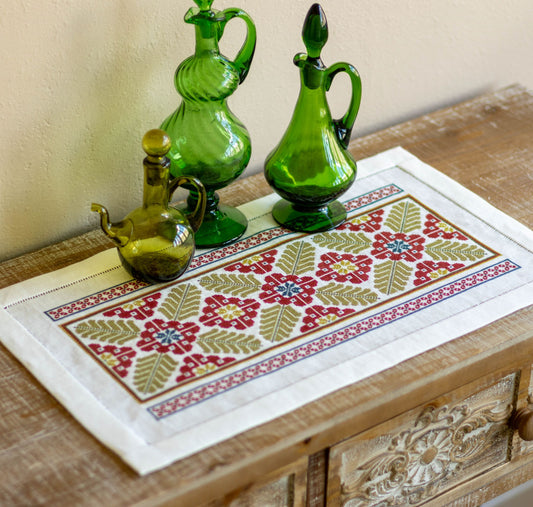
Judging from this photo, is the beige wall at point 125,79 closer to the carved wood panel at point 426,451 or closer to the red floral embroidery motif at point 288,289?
the red floral embroidery motif at point 288,289

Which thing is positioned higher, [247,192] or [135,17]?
[135,17]

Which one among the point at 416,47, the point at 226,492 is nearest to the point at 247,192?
the point at 416,47

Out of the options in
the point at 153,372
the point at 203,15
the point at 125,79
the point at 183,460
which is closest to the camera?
the point at 183,460

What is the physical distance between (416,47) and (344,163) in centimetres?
40

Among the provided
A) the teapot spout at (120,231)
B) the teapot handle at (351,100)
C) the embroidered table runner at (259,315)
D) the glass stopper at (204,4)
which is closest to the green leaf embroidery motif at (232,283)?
the embroidered table runner at (259,315)

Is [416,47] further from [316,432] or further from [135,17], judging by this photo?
[316,432]

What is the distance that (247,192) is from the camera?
49.6 inches

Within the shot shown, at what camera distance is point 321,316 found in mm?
1015

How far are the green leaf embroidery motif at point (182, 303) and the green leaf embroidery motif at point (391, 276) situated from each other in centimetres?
21

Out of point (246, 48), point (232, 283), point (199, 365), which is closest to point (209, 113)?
point (246, 48)

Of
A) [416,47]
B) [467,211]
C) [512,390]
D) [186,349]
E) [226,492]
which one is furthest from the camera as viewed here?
[416,47]

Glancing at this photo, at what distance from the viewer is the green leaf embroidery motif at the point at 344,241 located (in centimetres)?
113

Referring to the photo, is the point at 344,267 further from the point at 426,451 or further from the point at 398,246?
the point at 426,451

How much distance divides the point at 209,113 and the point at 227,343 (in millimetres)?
287
